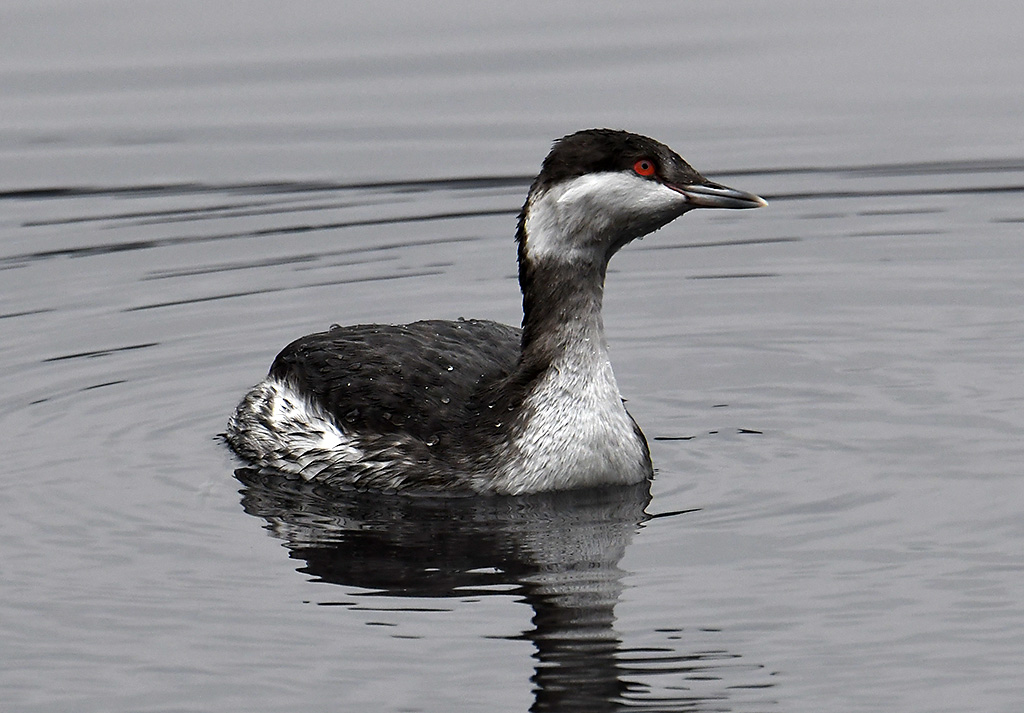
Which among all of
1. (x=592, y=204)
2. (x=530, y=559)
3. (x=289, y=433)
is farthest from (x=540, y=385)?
(x=289, y=433)

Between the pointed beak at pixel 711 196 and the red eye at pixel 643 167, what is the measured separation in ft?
0.45

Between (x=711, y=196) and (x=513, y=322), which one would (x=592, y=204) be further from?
(x=513, y=322)

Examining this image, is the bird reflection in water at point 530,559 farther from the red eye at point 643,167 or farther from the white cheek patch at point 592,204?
the red eye at point 643,167

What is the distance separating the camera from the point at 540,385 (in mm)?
11695

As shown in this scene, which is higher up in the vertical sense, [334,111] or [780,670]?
[334,111]

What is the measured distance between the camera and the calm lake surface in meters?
9.25

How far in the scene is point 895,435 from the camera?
1225cm

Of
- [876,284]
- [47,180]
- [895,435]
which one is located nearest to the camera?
[895,435]

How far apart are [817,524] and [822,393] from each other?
2.46 meters

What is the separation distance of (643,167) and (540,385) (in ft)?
4.19

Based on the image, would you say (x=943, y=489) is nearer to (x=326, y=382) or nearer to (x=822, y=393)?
(x=822, y=393)

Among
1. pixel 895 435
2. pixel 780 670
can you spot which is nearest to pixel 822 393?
pixel 895 435

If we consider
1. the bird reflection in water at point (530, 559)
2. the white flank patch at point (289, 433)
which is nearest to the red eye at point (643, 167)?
the bird reflection in water at point (530, 559)

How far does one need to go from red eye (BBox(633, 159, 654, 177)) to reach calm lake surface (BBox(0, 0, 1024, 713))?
1655 millimetres
